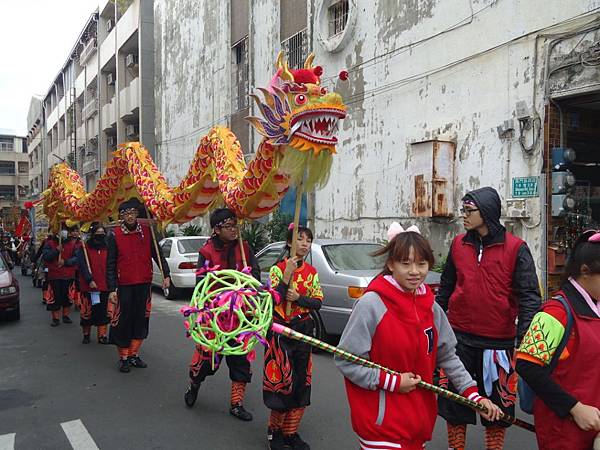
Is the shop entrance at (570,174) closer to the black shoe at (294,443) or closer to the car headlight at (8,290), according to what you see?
the black shoe at (294,443)

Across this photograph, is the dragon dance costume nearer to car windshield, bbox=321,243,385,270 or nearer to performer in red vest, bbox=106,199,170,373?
performer in red vest, bbox=106,199,170,373

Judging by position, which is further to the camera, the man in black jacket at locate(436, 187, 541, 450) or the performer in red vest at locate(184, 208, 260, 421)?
the performer in red vest at locate(184, 208, 260, 421)

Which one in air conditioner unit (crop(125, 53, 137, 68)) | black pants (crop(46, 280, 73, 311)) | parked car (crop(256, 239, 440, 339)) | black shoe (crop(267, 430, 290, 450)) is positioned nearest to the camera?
black shoe (crop(267, 430, 290, 450))

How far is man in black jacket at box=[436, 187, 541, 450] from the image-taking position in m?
3.37

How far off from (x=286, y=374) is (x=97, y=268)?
495 cm

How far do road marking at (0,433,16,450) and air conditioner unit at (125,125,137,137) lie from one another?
27.5m

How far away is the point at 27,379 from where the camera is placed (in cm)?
614

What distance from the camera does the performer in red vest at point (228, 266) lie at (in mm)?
4792

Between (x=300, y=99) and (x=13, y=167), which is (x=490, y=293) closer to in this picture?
(x=300, y=99)

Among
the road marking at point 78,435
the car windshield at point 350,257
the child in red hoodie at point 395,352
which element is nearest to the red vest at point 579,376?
the child in red hoodie at point 395,352

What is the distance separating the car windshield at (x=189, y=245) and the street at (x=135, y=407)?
463 cm

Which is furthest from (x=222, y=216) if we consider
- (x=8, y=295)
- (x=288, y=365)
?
(x=8, y=295)

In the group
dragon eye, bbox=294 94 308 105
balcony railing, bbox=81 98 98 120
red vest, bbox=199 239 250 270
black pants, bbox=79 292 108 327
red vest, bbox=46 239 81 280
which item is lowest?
black pants, bbox=79 292 108 327

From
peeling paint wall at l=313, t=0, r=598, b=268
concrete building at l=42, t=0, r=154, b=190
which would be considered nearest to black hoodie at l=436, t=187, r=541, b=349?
peeling paint wall at l=313, t=0, r=598, b=268
